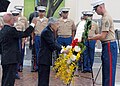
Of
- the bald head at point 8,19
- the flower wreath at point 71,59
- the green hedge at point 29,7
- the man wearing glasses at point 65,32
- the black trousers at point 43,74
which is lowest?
the black trousers at point 43,74

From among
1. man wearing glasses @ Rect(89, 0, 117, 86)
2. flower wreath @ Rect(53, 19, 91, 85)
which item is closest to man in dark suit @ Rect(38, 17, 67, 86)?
flower wreath @ Rect(53, 19, 91, 85)

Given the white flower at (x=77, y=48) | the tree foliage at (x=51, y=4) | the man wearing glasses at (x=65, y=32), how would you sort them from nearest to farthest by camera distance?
1. the white flower at (x=77, y=48)
2. the man wearing glasses at (x=65, y=32)
3. the tree foliage at (x=51, y=4)

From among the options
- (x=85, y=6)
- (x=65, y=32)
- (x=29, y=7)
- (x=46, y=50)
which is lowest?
(x=46, y=50)

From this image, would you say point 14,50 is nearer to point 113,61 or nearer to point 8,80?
point 8,80

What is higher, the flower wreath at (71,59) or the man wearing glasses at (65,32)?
the man wearing glasses at (65,32)

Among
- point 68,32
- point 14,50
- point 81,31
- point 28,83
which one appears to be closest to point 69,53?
point 81,31

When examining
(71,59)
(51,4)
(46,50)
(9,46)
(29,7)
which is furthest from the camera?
(51,4)

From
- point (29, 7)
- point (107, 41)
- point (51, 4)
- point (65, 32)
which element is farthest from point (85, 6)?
point (107, 41)

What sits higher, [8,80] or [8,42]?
[8,42]

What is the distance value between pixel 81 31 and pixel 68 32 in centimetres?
448

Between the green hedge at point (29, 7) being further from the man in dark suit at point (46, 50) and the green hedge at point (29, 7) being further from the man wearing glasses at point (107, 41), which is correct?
the man wearing glasses at point (107, 41)

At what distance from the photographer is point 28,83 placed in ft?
34.0

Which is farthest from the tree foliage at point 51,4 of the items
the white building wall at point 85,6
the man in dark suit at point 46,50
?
the man in dark suit at point 46,50

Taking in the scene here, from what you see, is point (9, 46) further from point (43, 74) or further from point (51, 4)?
point (51, 4)
